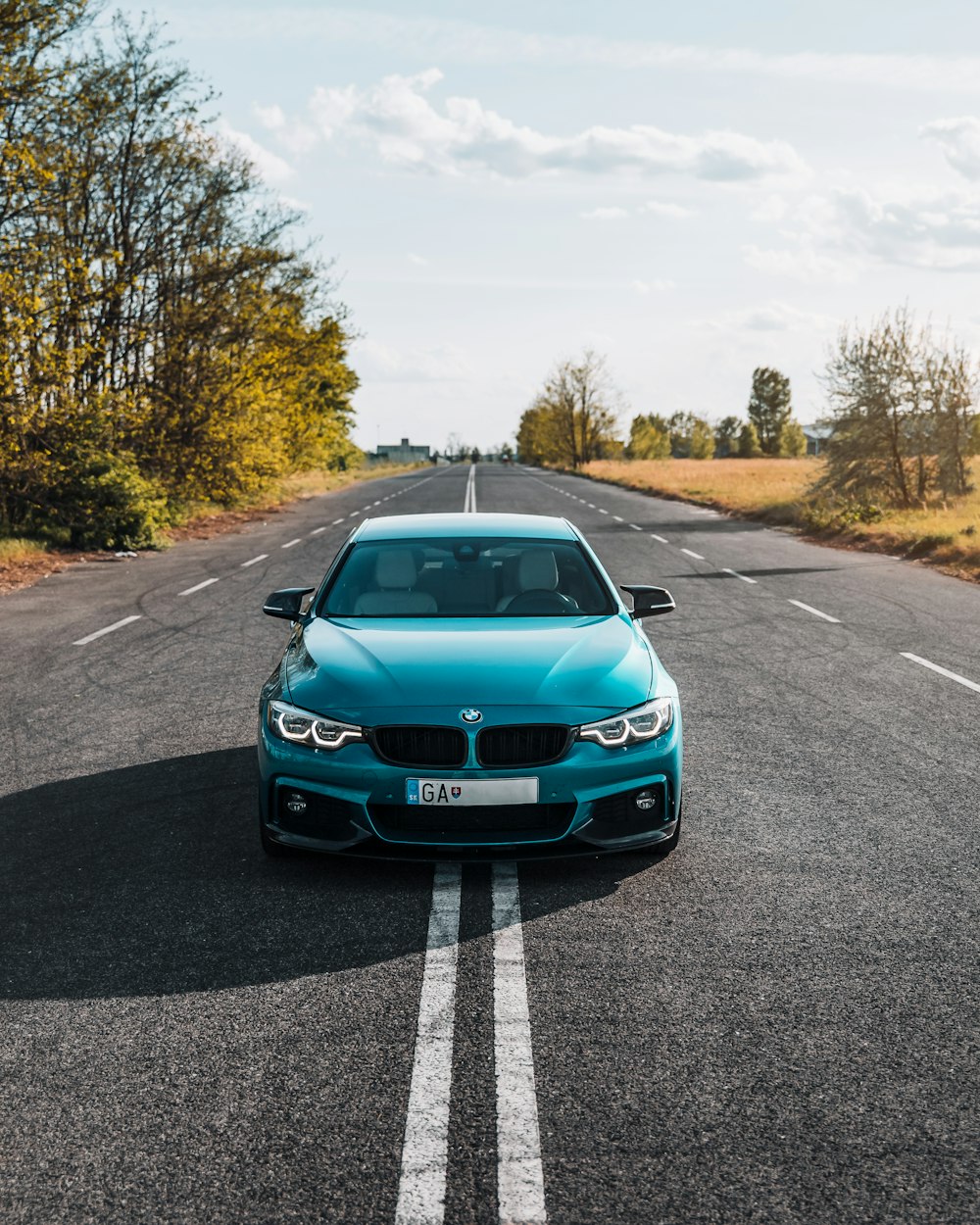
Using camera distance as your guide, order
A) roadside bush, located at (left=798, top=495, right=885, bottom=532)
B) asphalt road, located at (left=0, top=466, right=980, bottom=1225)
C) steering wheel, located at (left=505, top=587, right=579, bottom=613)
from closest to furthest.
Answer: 1. asphalt road, located at (left=0, top=466, right=980, bottom=1225)
2. steering wheel, located at (left=505, top=587, right=579, bottom=613)
3. roadside bush, located at (left=798, top=495, right=885, bottom=532)

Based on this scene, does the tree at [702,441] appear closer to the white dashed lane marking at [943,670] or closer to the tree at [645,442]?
the tree at [645,442]

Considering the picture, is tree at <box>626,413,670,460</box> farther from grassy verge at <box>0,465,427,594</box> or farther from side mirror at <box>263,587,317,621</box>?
side mirror at <box>263,587,317,621</box>

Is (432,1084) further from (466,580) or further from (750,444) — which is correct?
(750,444)

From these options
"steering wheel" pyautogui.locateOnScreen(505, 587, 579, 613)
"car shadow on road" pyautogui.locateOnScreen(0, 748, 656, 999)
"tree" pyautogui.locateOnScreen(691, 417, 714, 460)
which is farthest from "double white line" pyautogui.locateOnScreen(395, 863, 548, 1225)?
"tree" pyautogui.locateOnScreen(691, 417, 714, 460)

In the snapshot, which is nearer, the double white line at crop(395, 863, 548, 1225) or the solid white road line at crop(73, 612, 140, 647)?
the double white line at crop(395, 863, 548, 1225)

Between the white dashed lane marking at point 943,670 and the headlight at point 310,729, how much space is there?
5960mm

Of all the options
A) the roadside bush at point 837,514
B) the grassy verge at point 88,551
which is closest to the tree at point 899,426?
the roadside bush at point 837,514

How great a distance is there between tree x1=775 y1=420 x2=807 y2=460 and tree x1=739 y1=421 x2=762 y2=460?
92.3 inches

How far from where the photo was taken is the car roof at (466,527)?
670 cm

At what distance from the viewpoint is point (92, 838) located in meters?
5.59

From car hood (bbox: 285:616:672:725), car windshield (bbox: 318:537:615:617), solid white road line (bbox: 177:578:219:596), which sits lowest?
solid white road line (bbox: 177:578:219:596)

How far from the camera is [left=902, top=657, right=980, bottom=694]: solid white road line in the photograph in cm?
930

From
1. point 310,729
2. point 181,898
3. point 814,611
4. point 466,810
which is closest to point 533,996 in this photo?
point 466,810

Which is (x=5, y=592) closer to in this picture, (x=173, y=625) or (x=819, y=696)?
(x=173, y=625)
